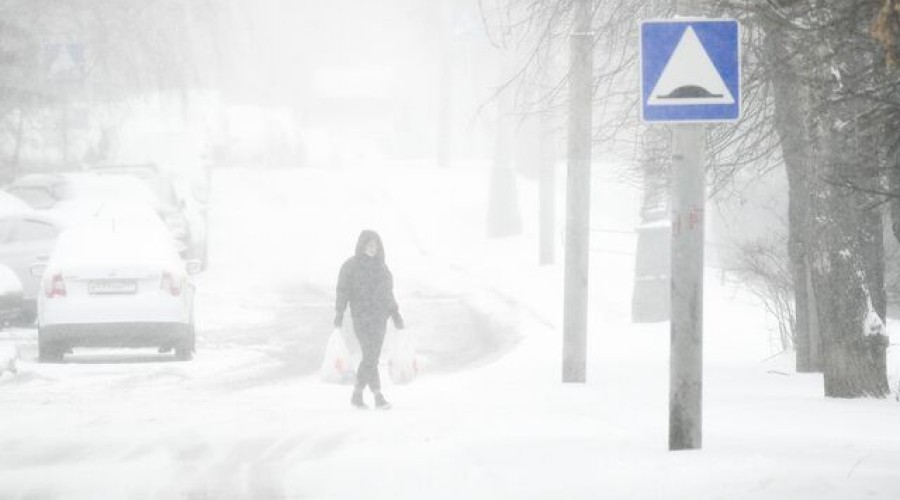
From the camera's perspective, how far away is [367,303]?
45.6 ft

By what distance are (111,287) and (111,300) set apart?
157mm

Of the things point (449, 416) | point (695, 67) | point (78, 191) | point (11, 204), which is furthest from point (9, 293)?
point (695, 67)

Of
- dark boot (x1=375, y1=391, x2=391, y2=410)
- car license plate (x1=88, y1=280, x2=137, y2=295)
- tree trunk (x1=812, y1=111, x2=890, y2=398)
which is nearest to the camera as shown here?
tree trunk (x1=812, y1=111, x2=890, y2=398)

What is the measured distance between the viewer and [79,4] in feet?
88.6

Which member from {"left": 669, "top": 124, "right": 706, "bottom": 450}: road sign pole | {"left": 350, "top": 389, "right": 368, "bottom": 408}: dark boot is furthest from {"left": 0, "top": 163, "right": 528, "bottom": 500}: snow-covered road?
{"left": 669, "top": 124, "right": 706, "bottom": 450}: road sign pole

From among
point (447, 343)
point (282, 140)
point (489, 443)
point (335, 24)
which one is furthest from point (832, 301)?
point (335, 24)

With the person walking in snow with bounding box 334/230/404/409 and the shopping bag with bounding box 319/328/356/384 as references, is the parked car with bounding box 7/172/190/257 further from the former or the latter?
the person walking in snow with bounding box 334/230/404/409

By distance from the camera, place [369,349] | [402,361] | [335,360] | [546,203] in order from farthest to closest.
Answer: [546,203] < [402,361] < [335,360] < [369,349]

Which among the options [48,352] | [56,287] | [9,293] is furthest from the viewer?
[9,293]

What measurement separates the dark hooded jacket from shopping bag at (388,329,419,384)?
126 centimetres

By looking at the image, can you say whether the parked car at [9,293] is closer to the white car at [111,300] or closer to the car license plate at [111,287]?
the white car at [111,300]

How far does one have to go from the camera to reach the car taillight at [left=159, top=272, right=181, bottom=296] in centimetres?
1806

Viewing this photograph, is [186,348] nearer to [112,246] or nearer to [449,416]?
[112,246]

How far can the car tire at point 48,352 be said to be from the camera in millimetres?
17688
